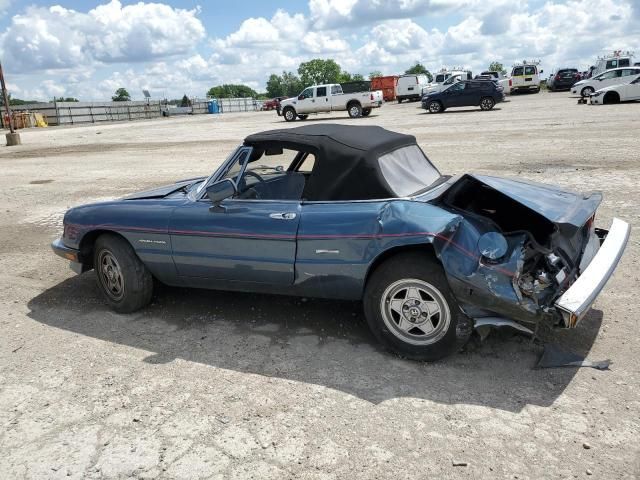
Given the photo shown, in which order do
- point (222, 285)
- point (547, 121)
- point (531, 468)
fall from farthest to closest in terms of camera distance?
point (547, 121) → point (222, 285) → point (531, 468)

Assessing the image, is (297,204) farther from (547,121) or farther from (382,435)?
(547,121)

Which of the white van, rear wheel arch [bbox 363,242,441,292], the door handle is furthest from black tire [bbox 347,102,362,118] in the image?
rear wheel arch [bbox 363,242,441,292]

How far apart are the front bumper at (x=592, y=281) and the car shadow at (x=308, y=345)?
493 mm

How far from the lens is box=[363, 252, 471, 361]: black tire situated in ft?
11.2

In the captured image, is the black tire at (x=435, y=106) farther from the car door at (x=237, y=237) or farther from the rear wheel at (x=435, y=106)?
the car door at (x=237, y=237)

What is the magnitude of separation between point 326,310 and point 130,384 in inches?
65.4

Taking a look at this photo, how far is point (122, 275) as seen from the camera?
4617mm

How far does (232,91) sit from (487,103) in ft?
451

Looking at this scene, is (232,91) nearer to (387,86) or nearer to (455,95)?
(387,86)

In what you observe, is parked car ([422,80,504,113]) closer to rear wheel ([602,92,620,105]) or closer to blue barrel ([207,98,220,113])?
rear wheel ([602,92,620,105])

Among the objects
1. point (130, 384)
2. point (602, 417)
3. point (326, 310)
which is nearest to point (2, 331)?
point (130, 384)

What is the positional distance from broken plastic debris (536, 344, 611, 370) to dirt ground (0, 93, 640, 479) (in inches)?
2.3

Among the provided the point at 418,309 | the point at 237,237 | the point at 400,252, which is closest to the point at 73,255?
the point at 237,237

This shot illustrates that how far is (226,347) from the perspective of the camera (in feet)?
13.2
